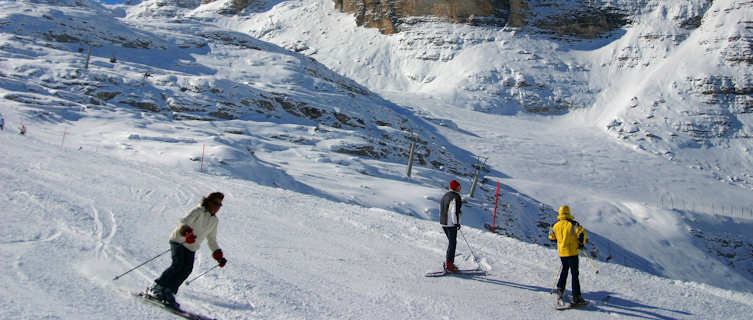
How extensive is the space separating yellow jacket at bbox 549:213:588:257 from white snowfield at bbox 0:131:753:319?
852 millimetres

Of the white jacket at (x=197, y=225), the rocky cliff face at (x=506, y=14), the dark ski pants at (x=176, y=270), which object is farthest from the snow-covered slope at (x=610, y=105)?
the dark ski pants at (x=176, y=270)

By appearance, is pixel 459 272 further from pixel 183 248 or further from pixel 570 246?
pixel 183 248

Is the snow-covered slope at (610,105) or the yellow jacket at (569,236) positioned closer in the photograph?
the yellow jacket at (569,236)

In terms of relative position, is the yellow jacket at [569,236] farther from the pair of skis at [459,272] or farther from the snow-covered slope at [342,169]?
the pair of skis at [459,272]

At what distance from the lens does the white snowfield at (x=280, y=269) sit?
16.7 feet

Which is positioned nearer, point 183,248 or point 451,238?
point 183,248

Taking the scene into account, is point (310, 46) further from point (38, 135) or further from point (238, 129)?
point (38, 135)

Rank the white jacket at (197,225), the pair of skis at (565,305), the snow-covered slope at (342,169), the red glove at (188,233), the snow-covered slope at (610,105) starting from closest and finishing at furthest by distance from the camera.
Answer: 1. the red glove at (188,233)
2. the white jacket at (197,225)
3. the pair of skis at (565,305)
4. the snow-covered slope at (342,169)
5. the snow-covered slope at (610,105)

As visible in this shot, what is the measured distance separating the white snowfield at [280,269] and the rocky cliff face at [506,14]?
78453 millimetres

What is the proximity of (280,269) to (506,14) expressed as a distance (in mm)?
85815

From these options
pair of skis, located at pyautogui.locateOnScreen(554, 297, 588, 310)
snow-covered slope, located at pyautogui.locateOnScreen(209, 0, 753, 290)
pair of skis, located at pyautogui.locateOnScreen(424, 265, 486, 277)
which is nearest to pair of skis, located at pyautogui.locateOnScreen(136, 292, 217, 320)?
pair of skis, located at pyautogui.locateOnScreen(424, 265, 486, 277)

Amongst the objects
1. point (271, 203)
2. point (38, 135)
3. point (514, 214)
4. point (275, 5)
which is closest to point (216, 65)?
point (38, 135)

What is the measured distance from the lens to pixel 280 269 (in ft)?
22.2

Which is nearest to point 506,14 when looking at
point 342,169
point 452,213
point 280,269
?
point 342,169
